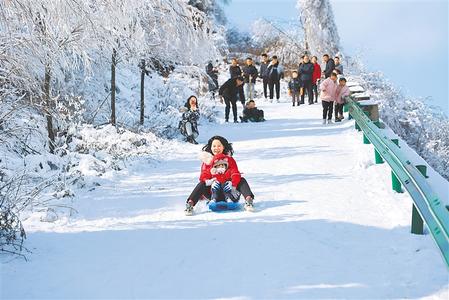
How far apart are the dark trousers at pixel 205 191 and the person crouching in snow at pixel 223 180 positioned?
3.4 inches

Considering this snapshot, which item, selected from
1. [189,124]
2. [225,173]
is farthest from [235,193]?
[189,124]

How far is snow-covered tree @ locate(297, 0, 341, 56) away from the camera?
39531mm

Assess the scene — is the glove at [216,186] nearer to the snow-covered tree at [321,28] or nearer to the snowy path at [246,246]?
the snowy path at [246,246]

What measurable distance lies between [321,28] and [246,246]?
3562 cm

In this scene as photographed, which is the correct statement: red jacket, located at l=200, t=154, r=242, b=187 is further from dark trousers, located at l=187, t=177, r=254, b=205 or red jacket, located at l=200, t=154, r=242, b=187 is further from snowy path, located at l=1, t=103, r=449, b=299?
snowy path, located at l=1, t=103, r=449, b=299

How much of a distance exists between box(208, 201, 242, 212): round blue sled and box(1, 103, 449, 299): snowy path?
112 mm

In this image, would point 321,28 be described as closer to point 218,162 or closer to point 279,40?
point 279,40

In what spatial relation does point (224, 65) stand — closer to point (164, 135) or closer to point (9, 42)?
point (164, 135)

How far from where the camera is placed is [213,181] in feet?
26.0

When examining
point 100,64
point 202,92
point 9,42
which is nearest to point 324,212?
point 9,42

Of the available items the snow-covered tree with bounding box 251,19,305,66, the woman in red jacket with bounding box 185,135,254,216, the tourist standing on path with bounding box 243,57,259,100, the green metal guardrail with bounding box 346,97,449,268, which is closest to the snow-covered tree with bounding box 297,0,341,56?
the snow-covered tree with bounding box 251,19,305,66

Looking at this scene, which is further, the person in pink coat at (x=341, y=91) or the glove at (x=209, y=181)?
the person in pink coat at (x=341, y=91)

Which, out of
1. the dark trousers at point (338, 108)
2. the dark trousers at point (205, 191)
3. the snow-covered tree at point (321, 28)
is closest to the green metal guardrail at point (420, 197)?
the dark trousers at point (205, 191)

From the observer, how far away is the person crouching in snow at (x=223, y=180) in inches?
305
